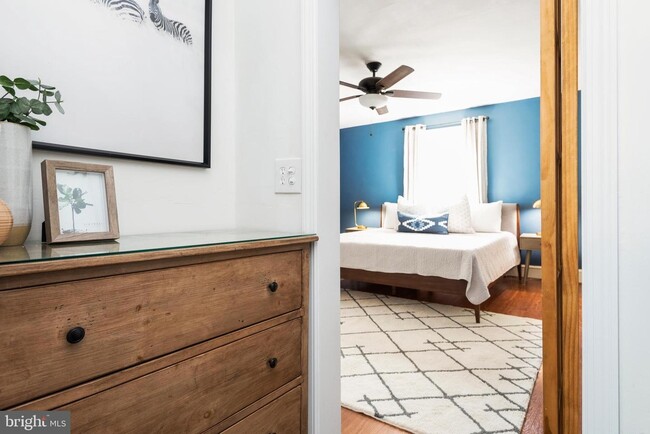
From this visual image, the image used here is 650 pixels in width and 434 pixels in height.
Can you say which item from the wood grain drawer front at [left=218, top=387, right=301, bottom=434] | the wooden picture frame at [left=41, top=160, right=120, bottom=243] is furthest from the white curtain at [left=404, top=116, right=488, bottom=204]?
the wooden picture frame at [left=41, top=160, right=120, bottom=243]

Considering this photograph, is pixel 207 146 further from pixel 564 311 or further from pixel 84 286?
pixel 564 311

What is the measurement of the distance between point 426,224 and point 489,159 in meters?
1.67

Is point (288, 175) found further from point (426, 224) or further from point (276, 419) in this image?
point (426, 224)

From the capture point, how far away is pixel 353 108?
529cm

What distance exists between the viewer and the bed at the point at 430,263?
3033mm

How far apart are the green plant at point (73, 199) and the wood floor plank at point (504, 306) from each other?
1481mm

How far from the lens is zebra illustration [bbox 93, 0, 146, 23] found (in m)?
1.09

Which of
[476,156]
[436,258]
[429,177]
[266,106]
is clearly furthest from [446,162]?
[266,106]

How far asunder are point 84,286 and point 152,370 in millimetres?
247

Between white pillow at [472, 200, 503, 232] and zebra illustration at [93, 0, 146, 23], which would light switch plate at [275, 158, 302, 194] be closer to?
zebra illustration at [93, 0, 146, 23]

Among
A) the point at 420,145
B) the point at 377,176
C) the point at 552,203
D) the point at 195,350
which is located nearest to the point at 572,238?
the point at 552,203

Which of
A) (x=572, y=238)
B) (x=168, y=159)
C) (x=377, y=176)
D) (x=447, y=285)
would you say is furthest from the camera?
(x=377, y=176)

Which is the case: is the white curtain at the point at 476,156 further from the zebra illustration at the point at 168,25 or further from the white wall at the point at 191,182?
the zebra illustration at the point at 168,25

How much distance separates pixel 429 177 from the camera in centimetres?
585
